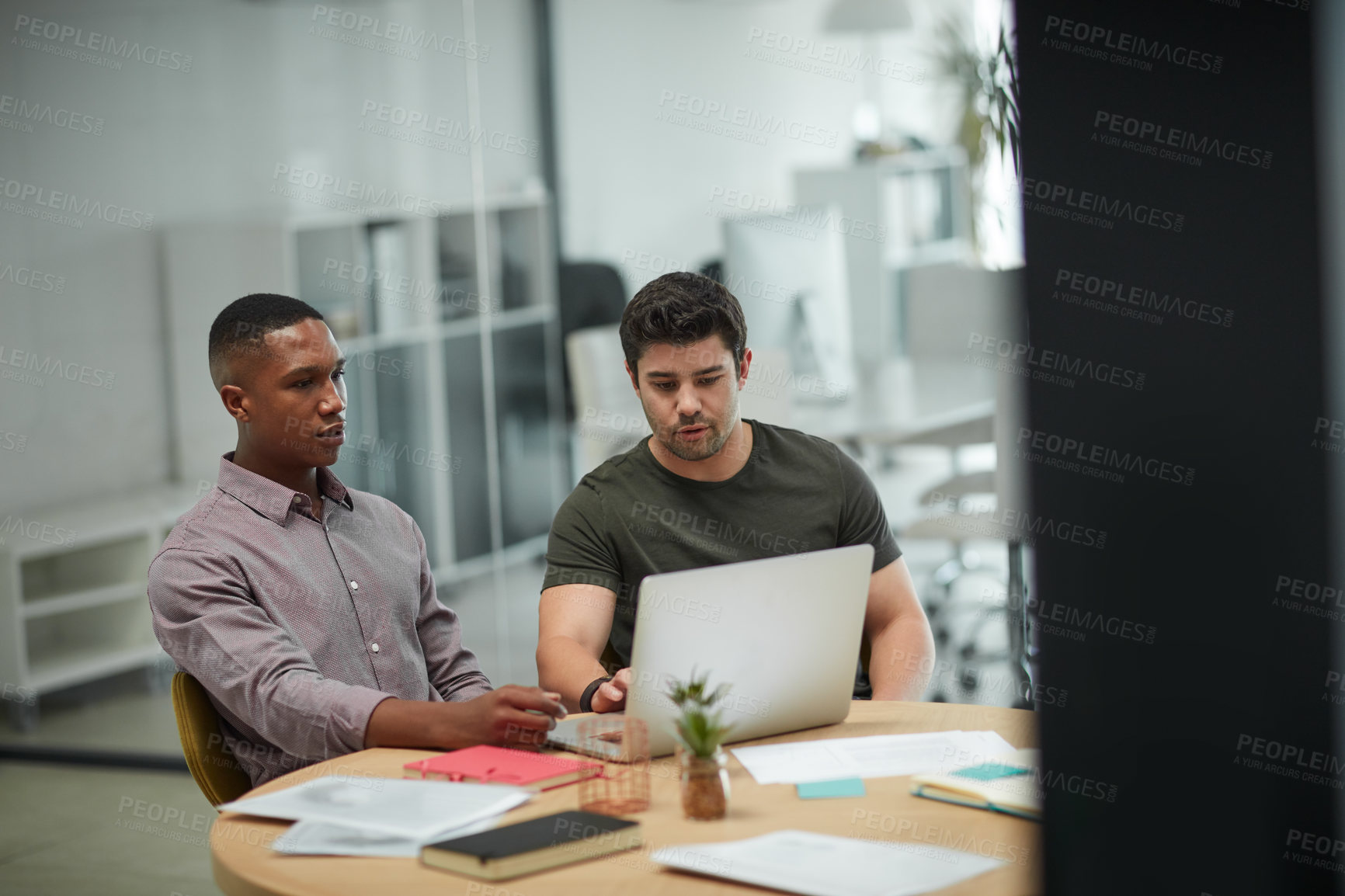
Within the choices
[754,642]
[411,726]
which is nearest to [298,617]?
[411,726]

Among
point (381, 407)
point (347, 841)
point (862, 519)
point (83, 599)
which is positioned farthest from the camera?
point (381, 407)

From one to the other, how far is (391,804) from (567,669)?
61 cm

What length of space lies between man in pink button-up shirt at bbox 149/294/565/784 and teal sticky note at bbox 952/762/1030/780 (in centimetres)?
50

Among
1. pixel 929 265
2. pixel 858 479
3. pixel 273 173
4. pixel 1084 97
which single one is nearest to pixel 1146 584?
pixel 1084 97

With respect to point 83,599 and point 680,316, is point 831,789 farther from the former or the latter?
point 83,599

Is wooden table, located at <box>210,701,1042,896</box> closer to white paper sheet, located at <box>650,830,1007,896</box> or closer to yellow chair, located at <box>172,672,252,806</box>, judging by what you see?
white paper sheet, located at <box>650,830,1007,896</box>

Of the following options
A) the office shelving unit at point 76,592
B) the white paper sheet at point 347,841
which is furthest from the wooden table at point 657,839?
the office shelving unit at point 76,592

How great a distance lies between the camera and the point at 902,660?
212cm

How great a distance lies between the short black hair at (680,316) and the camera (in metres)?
2.16

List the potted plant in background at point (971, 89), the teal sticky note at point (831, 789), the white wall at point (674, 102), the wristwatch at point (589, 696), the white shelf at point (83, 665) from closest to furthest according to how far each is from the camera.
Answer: the teal sticky note at point (831, 789)
the wristwatch at point (589, 696)
the white shelf at point (83, 665)
the white wall at point (674, 102)
the potted plant in background at point (971, 89)

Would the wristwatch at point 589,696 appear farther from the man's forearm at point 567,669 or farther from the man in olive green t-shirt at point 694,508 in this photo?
the man in olive green t-shirt at point 694,508

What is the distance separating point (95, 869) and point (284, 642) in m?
1.77

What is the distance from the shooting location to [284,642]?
5.92ft

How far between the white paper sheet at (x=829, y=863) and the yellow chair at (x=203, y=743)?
2.61 ft
